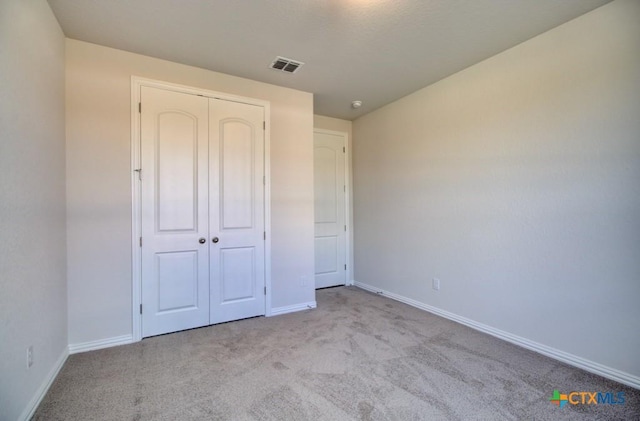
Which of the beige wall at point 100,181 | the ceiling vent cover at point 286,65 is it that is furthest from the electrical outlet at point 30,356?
the ceiling vent cover at point 286,65

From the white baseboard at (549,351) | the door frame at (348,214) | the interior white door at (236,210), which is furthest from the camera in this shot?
the door frame at (348,214)

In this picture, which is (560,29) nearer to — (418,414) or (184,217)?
(418,414)

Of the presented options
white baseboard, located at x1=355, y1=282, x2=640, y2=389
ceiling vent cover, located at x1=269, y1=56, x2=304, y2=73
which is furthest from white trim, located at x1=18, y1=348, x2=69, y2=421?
white baseboard, located at x1=355, y1=282, x2=640, y2=389

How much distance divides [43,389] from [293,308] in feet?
6.98

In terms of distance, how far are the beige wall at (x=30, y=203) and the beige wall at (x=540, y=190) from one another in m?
3.41

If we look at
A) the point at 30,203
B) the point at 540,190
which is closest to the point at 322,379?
the point at 30,203

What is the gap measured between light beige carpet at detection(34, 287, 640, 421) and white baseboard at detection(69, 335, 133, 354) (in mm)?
71

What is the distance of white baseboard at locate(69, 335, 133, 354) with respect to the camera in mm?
2369

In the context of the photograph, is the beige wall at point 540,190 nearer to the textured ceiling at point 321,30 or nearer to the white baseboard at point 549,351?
the white baseboard at point 549,351

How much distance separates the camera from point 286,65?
9.32 ft

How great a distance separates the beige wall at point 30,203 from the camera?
146cm

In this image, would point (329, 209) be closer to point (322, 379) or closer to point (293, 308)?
point (293, 308)

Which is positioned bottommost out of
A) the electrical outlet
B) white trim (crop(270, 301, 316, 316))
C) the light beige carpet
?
the light beige carpet

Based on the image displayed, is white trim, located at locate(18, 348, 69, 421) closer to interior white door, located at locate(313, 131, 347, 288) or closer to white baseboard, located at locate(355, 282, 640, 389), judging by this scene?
interior white door, located at locate(313, 131, 347, 288)
